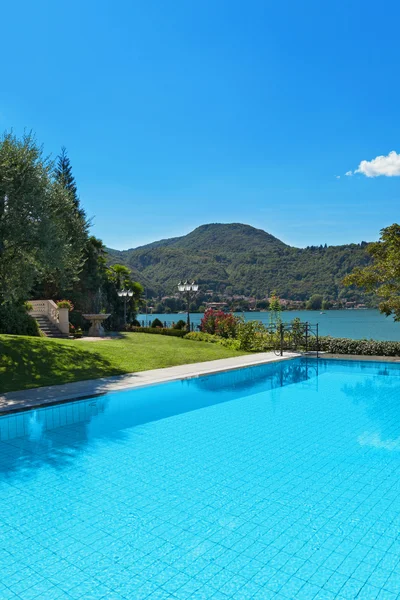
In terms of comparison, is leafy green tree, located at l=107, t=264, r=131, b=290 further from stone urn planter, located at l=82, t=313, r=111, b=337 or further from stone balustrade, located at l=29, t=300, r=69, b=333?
stone balustrade, located at l=29, t=300, r=69, b=333

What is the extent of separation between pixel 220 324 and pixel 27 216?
45.8 feet

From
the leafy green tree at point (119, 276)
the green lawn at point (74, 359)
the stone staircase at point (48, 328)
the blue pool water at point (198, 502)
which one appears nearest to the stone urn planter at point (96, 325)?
the stone staircase at point (48, 328)

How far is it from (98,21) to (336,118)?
1065 centimetres

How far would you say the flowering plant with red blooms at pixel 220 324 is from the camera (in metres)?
23.7

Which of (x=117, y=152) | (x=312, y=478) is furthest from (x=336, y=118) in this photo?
(x=312, y=478)

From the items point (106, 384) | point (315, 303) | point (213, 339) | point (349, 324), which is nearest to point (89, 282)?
point (213, 339)

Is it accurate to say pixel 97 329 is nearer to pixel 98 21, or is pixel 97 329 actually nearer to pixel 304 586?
pixel 98 21

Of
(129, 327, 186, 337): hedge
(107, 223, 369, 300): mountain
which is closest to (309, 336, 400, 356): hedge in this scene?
(129, 327, 186, 337): hedge

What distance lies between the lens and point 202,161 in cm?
→ 2644

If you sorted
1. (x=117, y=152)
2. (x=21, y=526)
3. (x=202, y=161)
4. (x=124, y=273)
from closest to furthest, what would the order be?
1. (x=21, y=526)
2. (x=117, y=152)
3. (x=202, y=161)
4. (x=124, y=273)

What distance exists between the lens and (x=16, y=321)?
19562mm

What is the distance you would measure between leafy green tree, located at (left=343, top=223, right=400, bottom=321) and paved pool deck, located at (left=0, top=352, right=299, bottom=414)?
539cm

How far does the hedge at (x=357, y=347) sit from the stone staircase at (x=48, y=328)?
1350 cm

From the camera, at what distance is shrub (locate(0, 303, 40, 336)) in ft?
62.7
